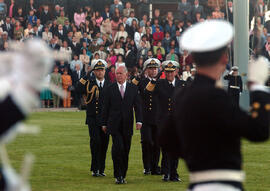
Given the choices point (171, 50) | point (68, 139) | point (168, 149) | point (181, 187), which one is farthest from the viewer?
point (171, 50)

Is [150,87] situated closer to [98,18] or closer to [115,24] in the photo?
[115,24]

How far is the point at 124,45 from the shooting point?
112ft

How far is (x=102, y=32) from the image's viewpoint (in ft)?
116

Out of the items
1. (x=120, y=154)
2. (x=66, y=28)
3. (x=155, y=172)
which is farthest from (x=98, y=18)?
(x=120, y=154)

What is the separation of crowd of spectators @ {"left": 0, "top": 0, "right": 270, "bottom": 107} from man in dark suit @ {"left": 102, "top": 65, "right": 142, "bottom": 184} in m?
16.6

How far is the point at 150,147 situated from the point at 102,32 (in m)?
20.4

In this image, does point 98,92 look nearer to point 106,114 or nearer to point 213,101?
point 106,114

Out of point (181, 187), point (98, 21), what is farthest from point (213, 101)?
→ point (98, 21)

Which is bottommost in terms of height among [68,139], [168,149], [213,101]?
[68,139]

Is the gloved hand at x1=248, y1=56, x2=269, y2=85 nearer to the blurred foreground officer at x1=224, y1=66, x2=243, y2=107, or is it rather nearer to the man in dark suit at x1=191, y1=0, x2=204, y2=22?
the blurred foreground officer at x1=224, y1=66, x2=243, y2=107

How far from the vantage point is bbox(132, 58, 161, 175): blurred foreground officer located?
1492cm

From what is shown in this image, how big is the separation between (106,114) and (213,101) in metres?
9.26

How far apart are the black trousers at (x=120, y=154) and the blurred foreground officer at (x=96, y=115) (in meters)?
0.95

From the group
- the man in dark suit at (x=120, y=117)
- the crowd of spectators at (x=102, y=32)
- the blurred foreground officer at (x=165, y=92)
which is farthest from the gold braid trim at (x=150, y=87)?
the crowd of spectators at (x=102, y=32)
